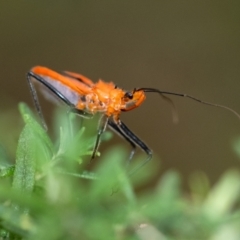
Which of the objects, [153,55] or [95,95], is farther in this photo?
[153,55]

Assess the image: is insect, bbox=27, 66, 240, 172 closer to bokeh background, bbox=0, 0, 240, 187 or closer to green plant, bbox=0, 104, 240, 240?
green plant, bbox=0, 104, 240, 240

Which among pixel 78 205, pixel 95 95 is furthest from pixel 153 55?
pixel 78 205

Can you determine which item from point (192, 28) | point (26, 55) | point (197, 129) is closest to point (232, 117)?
point (197, 129)

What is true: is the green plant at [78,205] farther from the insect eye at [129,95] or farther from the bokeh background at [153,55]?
the bokeh background at [153,55]

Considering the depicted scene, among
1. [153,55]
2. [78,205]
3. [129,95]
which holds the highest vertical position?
[153,55]

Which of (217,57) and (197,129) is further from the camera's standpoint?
(217,57)

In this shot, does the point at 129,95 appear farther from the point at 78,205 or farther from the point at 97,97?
the point at 78,205

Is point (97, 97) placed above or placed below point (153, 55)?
below

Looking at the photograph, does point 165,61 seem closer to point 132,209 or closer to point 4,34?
point 4,34
